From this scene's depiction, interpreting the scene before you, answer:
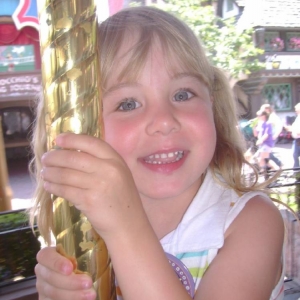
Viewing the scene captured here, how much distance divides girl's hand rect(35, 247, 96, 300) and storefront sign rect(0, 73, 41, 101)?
726 cm

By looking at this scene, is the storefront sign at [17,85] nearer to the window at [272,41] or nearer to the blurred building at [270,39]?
the blurred building at [270,39]

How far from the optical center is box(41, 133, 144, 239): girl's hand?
624mm

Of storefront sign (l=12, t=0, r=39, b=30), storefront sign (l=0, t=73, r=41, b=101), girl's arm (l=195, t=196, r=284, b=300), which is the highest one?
girl's arm (l=195, t=196, r=284, b=300)

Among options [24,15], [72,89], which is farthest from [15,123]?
[72,89]

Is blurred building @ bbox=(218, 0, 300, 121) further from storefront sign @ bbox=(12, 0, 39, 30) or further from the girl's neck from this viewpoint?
the girl's neck

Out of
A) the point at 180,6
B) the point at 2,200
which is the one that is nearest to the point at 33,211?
the point at 2,200

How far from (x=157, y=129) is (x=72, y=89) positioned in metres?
0.39

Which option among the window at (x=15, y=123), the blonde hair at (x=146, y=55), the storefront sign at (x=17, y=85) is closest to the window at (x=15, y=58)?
the storefront sign at (x=17, y=85)

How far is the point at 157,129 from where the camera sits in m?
1.00

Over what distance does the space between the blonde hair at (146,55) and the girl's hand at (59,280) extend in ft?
0.87

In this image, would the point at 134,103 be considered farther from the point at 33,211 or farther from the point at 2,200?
the point at 2,200

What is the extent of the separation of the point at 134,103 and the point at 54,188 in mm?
457

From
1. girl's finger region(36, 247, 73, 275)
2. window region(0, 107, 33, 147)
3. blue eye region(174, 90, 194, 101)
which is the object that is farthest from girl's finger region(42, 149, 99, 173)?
window region(0, 107, 33, 147)

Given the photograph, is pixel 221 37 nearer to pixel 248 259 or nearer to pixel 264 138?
pixel 264 138
